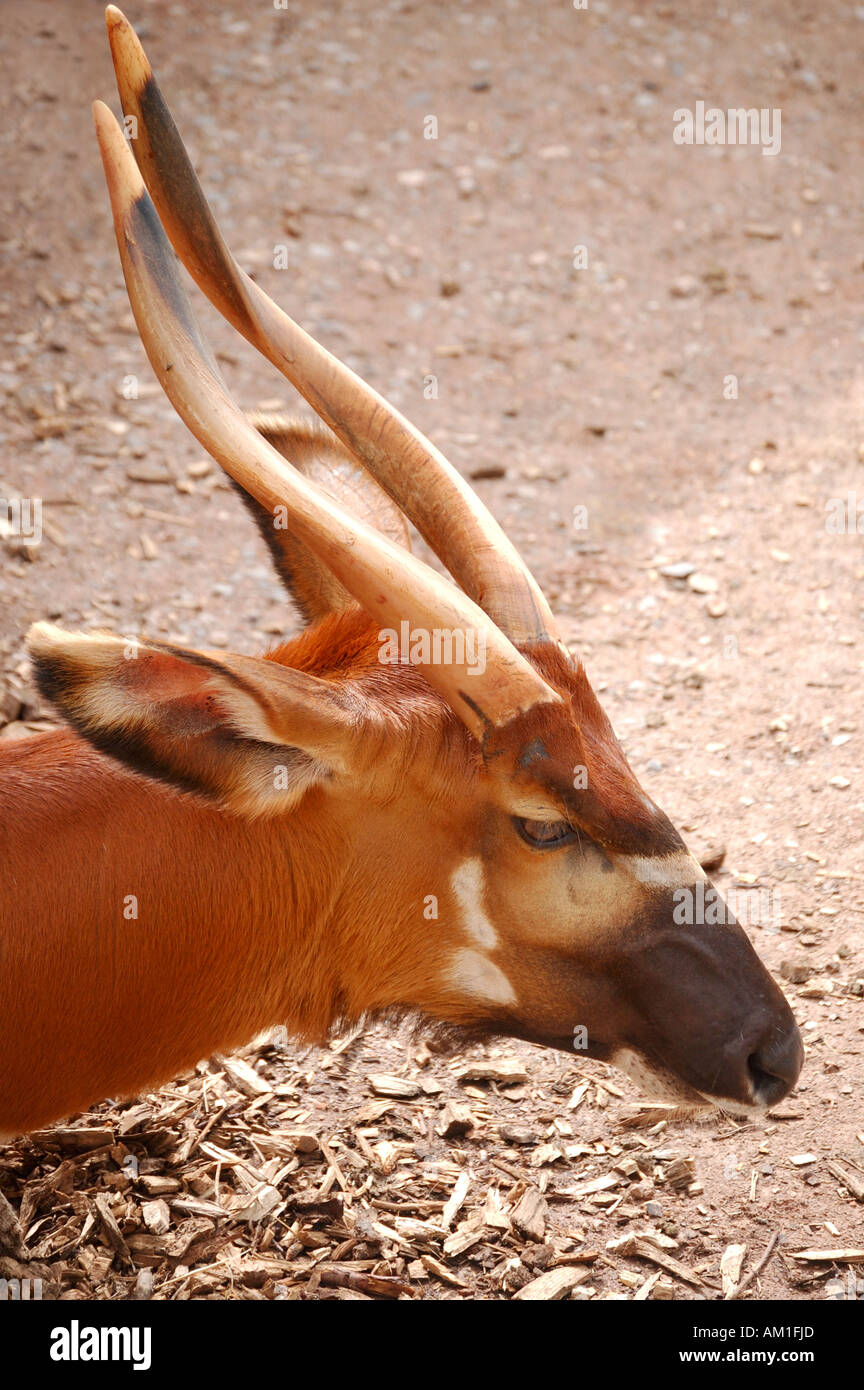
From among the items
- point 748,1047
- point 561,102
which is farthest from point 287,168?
point 748,1047

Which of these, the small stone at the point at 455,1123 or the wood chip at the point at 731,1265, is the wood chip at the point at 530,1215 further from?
the wood chip at the point at 731,1265

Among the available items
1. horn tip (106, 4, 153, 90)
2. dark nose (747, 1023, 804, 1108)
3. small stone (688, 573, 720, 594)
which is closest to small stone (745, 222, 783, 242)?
small stone (688, 573, 720, 594)

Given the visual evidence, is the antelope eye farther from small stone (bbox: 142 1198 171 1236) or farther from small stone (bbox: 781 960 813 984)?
small stone (bbox: 781 960 813 984)

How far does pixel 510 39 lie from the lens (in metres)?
11.4

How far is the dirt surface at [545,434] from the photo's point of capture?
4367mm

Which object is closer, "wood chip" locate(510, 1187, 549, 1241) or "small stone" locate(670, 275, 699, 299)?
"wood chip" locate(510, 1187, 549, 1241)

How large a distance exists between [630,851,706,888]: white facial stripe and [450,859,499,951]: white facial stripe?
1.21 feet

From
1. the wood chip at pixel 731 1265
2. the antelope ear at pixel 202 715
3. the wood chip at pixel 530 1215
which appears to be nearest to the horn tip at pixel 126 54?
the antelope ear at pixel 202 715

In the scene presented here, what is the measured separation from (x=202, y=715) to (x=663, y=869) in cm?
124

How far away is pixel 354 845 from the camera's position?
344cm

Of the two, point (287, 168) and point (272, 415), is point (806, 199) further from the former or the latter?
point (272, 415)

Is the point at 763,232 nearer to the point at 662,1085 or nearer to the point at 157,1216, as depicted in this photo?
the point at 662,1085

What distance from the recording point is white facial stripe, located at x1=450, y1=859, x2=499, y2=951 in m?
3.44

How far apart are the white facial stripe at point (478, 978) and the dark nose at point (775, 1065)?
65 cm
